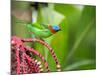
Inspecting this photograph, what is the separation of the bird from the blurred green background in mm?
31

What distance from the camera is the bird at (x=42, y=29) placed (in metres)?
1.40

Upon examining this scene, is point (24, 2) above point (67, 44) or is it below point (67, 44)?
above

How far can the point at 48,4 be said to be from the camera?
1435 millimetres

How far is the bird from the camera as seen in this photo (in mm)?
1397

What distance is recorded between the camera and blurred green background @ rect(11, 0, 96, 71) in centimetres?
139

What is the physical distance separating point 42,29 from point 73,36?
0.26 meters

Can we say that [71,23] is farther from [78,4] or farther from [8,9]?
[8,9]

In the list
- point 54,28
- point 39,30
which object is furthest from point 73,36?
point 39,30

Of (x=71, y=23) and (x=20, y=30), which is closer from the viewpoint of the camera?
(x=20, y=30)

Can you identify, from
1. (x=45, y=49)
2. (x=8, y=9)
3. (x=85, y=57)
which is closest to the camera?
(x=8, y=9)

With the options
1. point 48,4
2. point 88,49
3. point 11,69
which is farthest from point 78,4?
point 11,69

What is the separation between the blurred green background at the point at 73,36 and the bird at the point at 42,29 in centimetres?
3

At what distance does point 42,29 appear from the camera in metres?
1.42

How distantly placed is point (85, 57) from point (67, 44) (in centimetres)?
19
